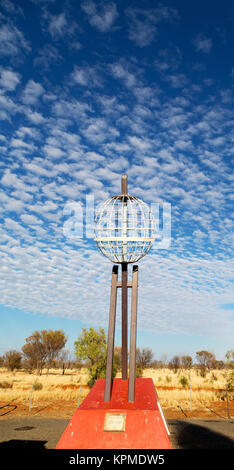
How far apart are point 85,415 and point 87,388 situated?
20462 millimetres

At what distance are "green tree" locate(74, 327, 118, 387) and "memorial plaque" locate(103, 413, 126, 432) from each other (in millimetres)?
14310

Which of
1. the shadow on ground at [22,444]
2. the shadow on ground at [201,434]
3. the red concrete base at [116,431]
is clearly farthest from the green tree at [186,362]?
the red concrete base at [116,431]

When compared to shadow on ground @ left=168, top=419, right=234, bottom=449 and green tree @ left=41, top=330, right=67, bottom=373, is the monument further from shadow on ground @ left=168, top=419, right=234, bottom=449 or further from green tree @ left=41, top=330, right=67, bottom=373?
green tree @ left=41, top=330, right=67, bottom=373

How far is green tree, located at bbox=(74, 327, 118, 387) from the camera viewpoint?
2106cm

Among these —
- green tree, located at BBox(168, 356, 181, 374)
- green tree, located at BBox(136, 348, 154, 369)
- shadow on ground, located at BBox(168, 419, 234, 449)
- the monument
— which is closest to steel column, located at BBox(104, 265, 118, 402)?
the monument

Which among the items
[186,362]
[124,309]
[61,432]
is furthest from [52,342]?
[124,309]

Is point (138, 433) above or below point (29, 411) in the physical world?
above

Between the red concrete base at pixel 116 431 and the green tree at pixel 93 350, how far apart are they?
13779 mm

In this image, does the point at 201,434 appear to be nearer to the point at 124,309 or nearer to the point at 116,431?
the point at 124,309

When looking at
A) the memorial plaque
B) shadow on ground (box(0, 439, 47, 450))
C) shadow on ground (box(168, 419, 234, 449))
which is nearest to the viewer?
the memorial plaque

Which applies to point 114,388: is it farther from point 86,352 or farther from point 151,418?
point 86,352

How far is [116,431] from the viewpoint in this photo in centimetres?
685
